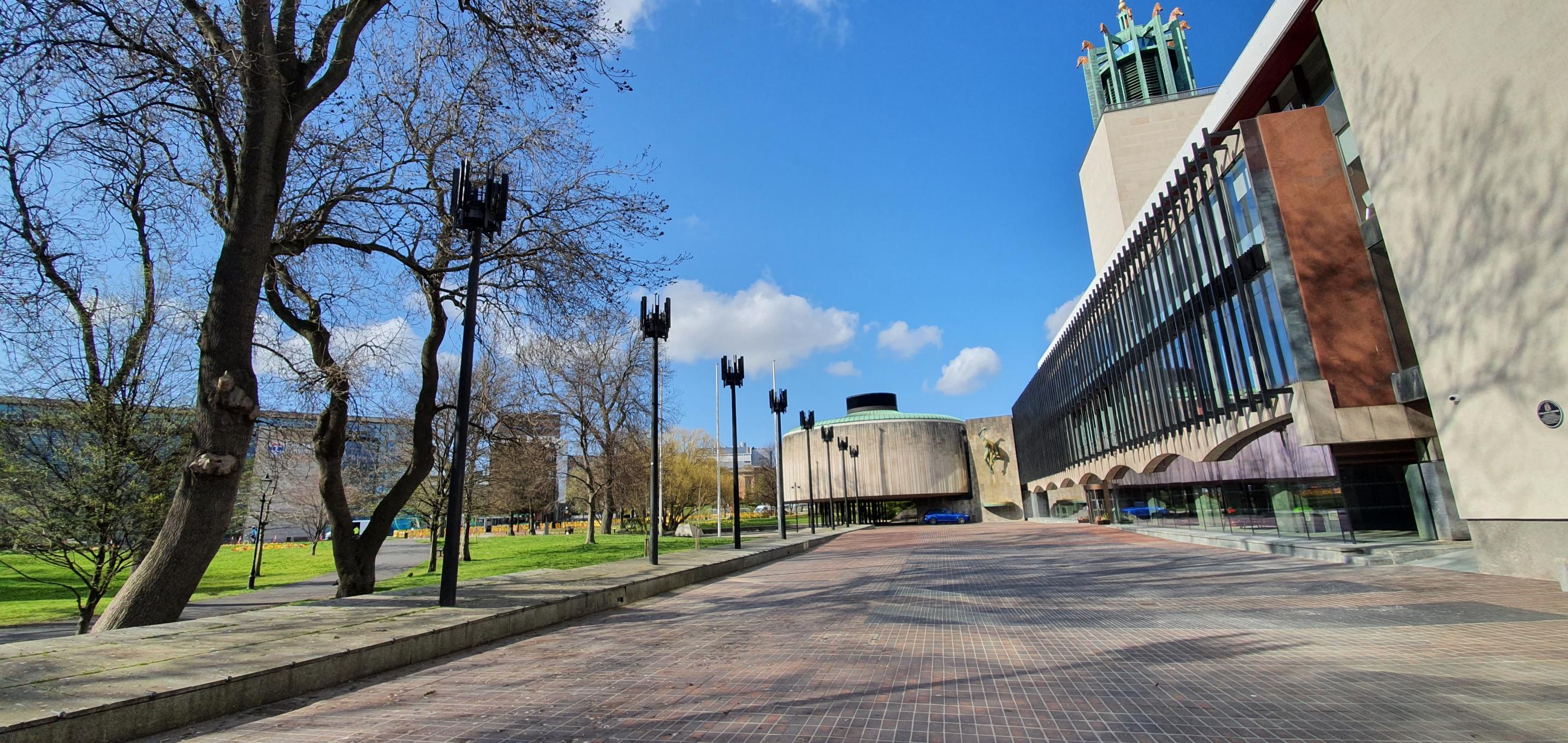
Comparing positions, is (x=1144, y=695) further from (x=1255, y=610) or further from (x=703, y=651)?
(x=1255, y=610)

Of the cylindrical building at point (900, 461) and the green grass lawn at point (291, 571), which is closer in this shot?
the green grass lawn at point (291, 571)

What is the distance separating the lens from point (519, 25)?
10000mm

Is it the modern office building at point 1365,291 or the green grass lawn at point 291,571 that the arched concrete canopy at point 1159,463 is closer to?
the modern office building at point 1365,291

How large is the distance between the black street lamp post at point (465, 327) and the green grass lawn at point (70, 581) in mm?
3171

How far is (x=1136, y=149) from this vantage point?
43.6 meters

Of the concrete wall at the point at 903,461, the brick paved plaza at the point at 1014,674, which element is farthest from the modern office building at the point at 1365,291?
the concrete wall at the point at 903,461

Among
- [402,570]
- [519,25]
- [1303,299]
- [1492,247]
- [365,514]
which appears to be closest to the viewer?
[519,25]

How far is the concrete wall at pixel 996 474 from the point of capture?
2687 inches

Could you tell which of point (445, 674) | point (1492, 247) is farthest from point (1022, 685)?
point (1492, 247)

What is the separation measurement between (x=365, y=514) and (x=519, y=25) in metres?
55.3

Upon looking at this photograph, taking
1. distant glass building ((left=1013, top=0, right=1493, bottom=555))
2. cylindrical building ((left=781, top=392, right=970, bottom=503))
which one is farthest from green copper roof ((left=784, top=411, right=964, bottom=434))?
distant glass building ((left=1013, top=0, right=1493, bottom=555))

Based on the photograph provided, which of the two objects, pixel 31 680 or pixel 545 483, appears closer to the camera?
pixel 31 680

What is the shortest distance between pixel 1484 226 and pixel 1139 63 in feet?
157

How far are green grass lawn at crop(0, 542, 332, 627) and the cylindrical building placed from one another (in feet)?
151
